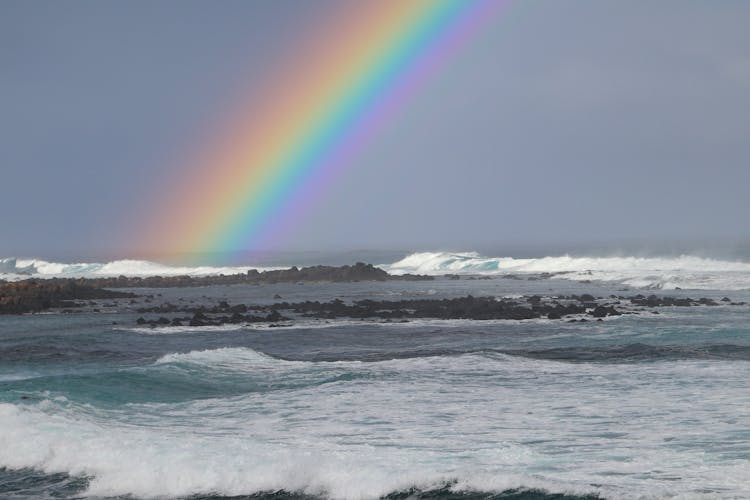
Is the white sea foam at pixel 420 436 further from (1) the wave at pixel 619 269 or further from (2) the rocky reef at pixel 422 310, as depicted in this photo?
(1) the wave at pixel 619 269

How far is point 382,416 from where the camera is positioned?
15883mm

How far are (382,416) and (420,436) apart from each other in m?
1.96

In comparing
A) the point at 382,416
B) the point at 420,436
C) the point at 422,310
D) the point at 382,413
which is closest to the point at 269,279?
the point at 422,310

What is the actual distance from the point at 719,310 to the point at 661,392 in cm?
2432

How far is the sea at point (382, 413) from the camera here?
11445mm

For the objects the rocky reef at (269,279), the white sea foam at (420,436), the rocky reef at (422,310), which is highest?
the rocky reef at (269,279)

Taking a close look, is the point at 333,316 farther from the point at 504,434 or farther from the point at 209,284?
the point at 209,284

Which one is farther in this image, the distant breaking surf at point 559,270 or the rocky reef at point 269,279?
the rocky reef at point 269,279

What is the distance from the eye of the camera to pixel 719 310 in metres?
39.8

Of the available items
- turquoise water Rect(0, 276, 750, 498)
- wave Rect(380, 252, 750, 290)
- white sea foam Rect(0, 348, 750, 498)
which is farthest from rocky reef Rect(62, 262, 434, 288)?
white sea foam Rect(0, 348, 750, 498)

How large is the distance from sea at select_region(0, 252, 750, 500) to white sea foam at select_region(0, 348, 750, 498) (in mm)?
42

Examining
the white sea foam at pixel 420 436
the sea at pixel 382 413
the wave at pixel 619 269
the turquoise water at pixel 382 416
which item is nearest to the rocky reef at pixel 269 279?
the wave at pixel 619 269

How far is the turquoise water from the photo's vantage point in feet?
37.6

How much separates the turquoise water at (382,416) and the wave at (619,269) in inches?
1327
